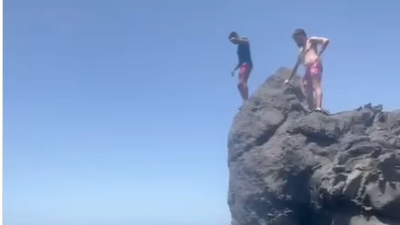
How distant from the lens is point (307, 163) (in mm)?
13734

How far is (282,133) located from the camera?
15.4 meters

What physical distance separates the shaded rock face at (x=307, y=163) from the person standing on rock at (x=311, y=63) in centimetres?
50

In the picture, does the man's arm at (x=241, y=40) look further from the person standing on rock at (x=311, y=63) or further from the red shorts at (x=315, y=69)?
the red shorts at (x=315, y=69)

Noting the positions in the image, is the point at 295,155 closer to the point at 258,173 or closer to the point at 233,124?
the point at 258,173

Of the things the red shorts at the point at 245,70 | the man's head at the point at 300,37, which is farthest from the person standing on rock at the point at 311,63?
the red shorts at the point at 245,70

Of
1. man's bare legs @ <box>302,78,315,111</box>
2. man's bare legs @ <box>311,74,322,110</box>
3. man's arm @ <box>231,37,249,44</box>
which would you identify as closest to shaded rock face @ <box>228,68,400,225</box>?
man's bare legs @ <box>302,78,315,111</box>

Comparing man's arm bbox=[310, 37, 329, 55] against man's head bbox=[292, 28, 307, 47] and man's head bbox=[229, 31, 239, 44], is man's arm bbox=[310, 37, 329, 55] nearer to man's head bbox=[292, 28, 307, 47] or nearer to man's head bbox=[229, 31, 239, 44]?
man's head bbox=[292, 28, 307, 47]

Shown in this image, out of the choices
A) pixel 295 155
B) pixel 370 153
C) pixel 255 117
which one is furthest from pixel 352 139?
pixel 255 117

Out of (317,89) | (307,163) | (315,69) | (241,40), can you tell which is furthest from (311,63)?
(307,163)

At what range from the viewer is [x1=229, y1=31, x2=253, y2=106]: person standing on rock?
17.7 metres

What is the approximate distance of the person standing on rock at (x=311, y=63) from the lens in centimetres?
1580

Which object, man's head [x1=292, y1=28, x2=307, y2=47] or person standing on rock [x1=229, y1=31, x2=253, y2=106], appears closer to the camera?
man's head [x1=292, y1=28, x2=307, y2=47]

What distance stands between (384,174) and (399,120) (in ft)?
11.4

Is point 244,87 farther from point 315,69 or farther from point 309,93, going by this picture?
point 315,69
